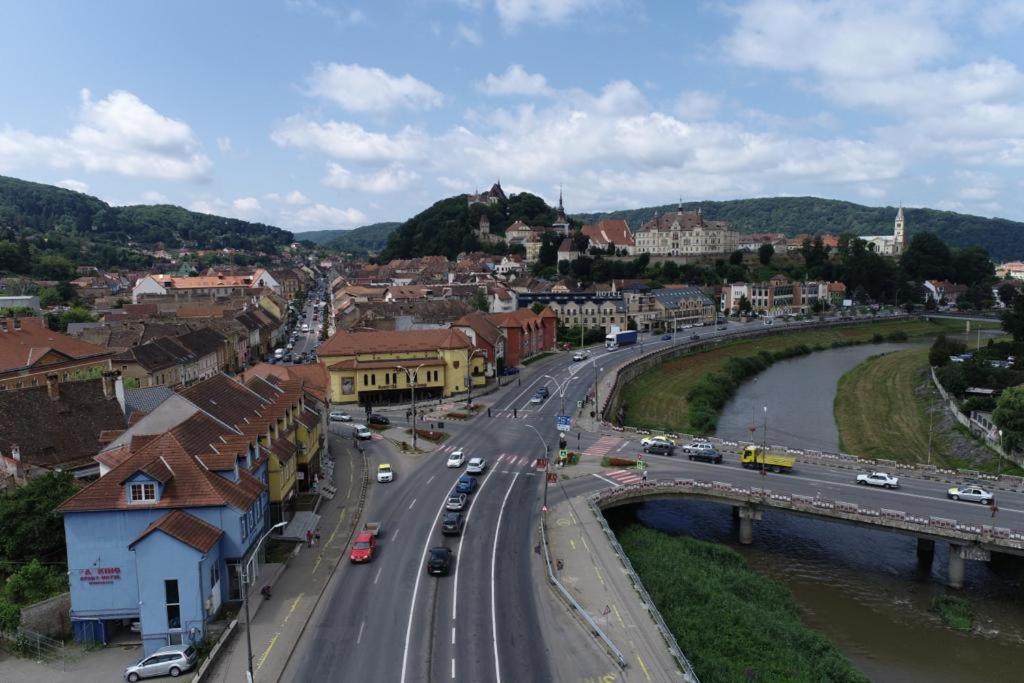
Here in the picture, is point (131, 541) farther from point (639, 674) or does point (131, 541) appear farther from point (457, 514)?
point (639, 674)

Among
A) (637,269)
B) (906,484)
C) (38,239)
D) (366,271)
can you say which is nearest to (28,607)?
(906,484)

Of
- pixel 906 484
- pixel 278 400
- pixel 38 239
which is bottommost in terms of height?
pixel 906 484

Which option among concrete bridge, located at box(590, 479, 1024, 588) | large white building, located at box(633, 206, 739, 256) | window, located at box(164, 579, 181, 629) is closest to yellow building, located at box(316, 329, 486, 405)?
concrete bridge, located at box(590, 479, 1024, 588)

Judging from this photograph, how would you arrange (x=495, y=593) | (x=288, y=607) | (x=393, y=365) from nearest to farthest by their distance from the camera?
(x=288, y=607) → (x=495, y=593) → (x=393, y=365)

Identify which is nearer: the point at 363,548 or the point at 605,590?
the point at 605,590

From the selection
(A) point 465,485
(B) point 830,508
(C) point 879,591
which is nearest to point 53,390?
(A) point 465,485

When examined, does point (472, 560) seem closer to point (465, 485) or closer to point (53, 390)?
point (465, 485)

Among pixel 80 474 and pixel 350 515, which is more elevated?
pixel 80 474
